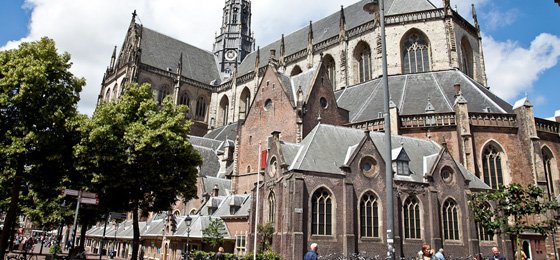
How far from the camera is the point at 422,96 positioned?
33.8 m

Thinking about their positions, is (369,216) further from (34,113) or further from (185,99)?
(185,99)

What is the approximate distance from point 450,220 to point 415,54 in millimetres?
20484

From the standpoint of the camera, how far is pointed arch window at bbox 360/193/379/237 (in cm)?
2259

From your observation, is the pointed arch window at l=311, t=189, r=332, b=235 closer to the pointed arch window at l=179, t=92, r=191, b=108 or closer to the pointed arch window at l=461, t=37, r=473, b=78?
the pointed arch window at l=461, t=37, r=473, b=78

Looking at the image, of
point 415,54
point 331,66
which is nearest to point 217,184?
point 331,66

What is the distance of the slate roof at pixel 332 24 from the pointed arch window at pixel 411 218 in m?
24.0

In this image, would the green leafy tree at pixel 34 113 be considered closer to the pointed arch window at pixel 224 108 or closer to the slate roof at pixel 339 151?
the slate roof at pixel 339 151

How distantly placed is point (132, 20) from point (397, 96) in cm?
4597

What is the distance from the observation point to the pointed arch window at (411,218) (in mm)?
23641

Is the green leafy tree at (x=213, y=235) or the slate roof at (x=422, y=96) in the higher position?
the slate roof at (x=422, y=96)

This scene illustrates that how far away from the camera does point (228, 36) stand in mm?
70875

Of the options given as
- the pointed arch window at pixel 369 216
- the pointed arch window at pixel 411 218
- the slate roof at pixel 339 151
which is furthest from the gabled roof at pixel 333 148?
the pointed arch window at pixel 369 216

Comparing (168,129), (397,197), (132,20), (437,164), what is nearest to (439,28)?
(437,164)

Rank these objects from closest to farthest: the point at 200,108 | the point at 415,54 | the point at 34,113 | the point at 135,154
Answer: the point at 34,113, the point at 135,154, the point at 415,54, the point at 200,108
